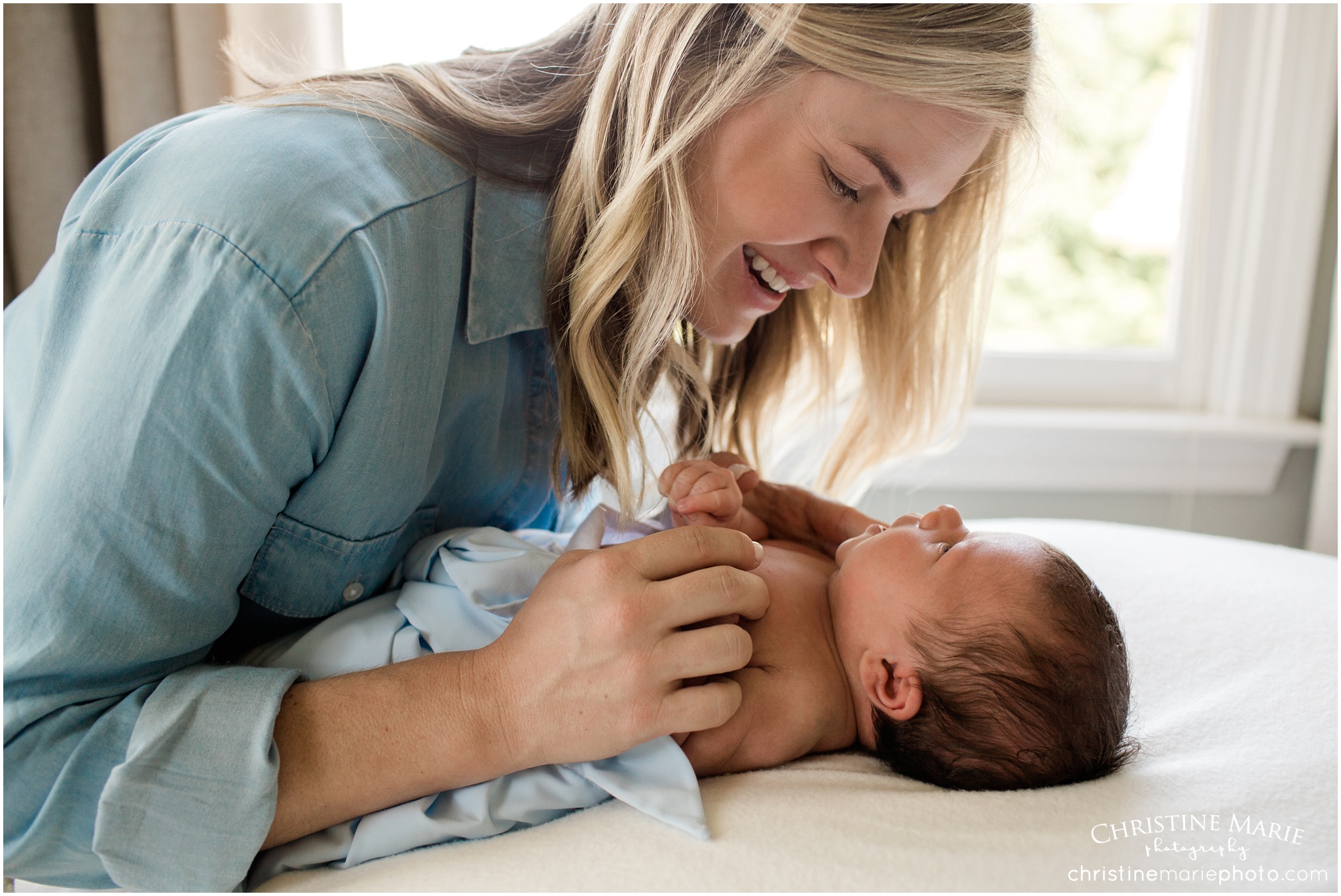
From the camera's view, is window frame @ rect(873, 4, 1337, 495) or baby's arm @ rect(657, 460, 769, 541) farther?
window frame @ rect(873, 4, 1337, 495)

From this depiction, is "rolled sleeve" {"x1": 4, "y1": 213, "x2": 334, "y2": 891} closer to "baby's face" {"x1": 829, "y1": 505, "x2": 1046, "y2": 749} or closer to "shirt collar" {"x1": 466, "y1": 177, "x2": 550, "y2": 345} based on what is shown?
"shirt collar" {"x1": 466, "y1": 177, "x2": 550, "y2": 345}

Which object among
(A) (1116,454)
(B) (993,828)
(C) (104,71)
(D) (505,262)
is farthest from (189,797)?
(A) (1116,454)

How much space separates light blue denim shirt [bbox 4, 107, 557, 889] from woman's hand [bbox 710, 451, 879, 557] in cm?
53

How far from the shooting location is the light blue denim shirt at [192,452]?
0.71m

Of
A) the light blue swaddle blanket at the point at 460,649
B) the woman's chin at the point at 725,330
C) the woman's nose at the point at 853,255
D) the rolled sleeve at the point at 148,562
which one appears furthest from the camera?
the woman's chin at the point at 725,330

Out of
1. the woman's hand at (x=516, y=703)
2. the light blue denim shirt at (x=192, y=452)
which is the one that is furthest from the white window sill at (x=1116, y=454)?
the light blue denim shirt at (x=192, y=452)

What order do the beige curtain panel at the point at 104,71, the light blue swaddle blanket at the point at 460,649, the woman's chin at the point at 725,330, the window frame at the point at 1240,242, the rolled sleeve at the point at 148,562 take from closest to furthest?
1. the rolled sleeve at the point at 148,562
2. the light blue swaddle blanket at the point at 460,649
3. the woman's chin at the point at 725,330
4. the beige curtain panel at the point at 104,71
5. the window frame at the point at 1240,242

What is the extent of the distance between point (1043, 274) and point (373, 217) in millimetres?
2001

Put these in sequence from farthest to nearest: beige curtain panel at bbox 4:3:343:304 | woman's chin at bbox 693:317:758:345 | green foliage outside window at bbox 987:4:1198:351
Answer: green foliage outside window at bbox 987:4:1198:351
beige curtain panel at bbox 4:3:343:304
woman's chin at bbox 693:317:758:345

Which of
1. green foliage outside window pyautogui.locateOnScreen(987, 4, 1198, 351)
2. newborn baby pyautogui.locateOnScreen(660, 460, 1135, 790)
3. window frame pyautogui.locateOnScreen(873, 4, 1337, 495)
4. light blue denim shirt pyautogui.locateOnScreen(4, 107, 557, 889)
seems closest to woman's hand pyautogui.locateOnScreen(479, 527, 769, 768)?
newborn baby pyautogui.locateOnScreen(660, 460, 1135, 790)

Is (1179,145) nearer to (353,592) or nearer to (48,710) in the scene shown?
(353,592)

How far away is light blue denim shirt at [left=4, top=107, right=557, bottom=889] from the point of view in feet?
2.32

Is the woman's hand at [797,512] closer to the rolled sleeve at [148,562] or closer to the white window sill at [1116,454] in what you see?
the rolled sleeve at [148,562]

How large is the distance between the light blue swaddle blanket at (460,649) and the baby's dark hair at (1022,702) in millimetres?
281
